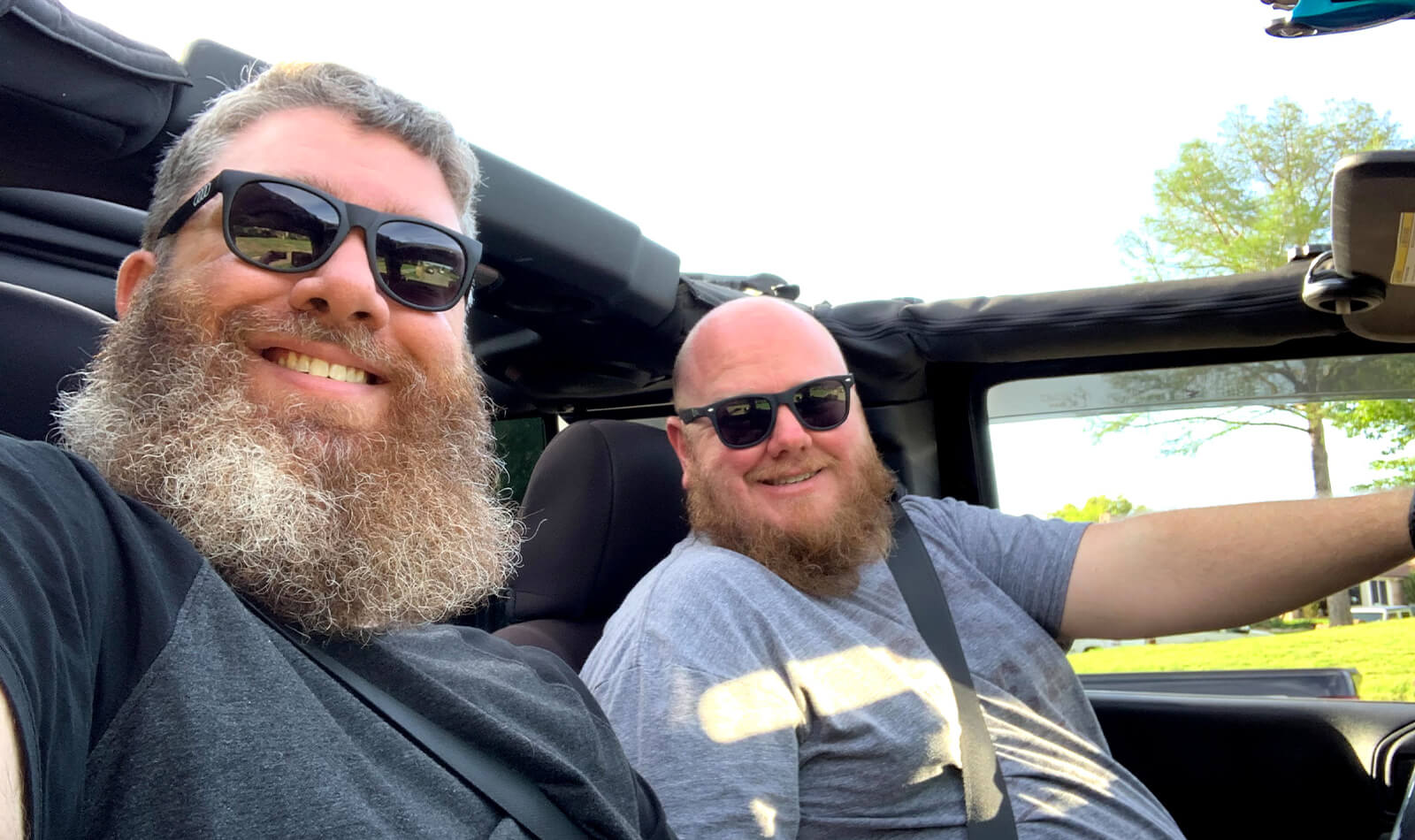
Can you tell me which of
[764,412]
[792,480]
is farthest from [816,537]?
[764,412]

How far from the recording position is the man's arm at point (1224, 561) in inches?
74.0

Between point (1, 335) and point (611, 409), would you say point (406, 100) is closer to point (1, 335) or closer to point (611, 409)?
point (1, 335)

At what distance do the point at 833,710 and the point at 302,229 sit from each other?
121 centimetres

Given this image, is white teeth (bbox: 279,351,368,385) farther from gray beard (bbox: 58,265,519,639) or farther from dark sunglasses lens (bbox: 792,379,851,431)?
dark sunglasses lens (bbox: 792,379,851,431)

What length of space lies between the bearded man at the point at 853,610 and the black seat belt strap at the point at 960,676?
0.02 metres

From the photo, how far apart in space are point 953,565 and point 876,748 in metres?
0.60

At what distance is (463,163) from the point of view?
152 cm

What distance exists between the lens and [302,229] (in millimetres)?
1202

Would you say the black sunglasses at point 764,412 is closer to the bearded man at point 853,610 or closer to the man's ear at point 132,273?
the bearded man at point 853,610

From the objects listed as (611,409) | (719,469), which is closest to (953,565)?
(719,469)

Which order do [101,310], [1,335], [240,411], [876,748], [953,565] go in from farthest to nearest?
[953,565]
[101,310]
[876,748]
[1,335]
[240,411]

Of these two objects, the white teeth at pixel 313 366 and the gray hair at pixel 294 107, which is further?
the gray hair at pixel 294 107

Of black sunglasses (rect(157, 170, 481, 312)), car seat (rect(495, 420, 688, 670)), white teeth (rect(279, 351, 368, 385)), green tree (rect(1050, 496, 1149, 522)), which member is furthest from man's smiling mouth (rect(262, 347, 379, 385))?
green tree (rect(1050, 496, 1149, 522))

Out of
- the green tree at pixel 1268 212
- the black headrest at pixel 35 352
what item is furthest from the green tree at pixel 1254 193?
the black headrest at pixel 35 352
